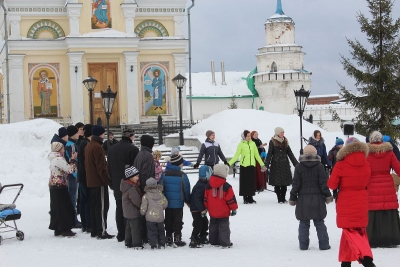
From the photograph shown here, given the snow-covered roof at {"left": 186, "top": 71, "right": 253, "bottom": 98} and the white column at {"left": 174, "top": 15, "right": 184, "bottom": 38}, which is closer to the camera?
the white column at {"left": 174, "top": 15, "right": 184, "bottom": 38}

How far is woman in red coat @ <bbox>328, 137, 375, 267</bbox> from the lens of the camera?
909 cm

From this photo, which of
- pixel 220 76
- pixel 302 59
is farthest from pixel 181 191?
pixel 220 76

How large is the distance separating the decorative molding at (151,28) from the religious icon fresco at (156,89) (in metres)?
1.52

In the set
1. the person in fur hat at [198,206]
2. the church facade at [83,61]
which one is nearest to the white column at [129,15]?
the church facade at [83,61]

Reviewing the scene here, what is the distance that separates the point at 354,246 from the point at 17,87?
89.8 ft

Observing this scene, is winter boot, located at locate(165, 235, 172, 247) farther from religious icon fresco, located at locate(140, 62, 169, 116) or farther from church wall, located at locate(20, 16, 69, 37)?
church wall, located at locate(20, 16, 69, 37)

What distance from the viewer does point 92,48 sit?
34.0m

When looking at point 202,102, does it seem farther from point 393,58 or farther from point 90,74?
point 393,58

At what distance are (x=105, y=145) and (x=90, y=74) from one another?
653 inches

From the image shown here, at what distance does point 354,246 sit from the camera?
885 cm

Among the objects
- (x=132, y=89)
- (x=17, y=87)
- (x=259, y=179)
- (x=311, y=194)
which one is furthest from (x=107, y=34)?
(x=311, y=194)

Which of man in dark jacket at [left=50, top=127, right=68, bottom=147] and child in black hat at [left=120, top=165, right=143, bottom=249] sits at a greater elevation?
man in dark jacket at [left=50, top=127, right=68, bottom=147]

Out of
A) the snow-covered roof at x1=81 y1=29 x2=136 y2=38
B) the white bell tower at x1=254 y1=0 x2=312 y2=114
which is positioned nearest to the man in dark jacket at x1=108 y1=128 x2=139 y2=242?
the snow-covered roof at x1=81 y1=29 x2=136 y2=38

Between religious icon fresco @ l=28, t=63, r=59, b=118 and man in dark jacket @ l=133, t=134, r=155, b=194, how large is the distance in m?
23.9
